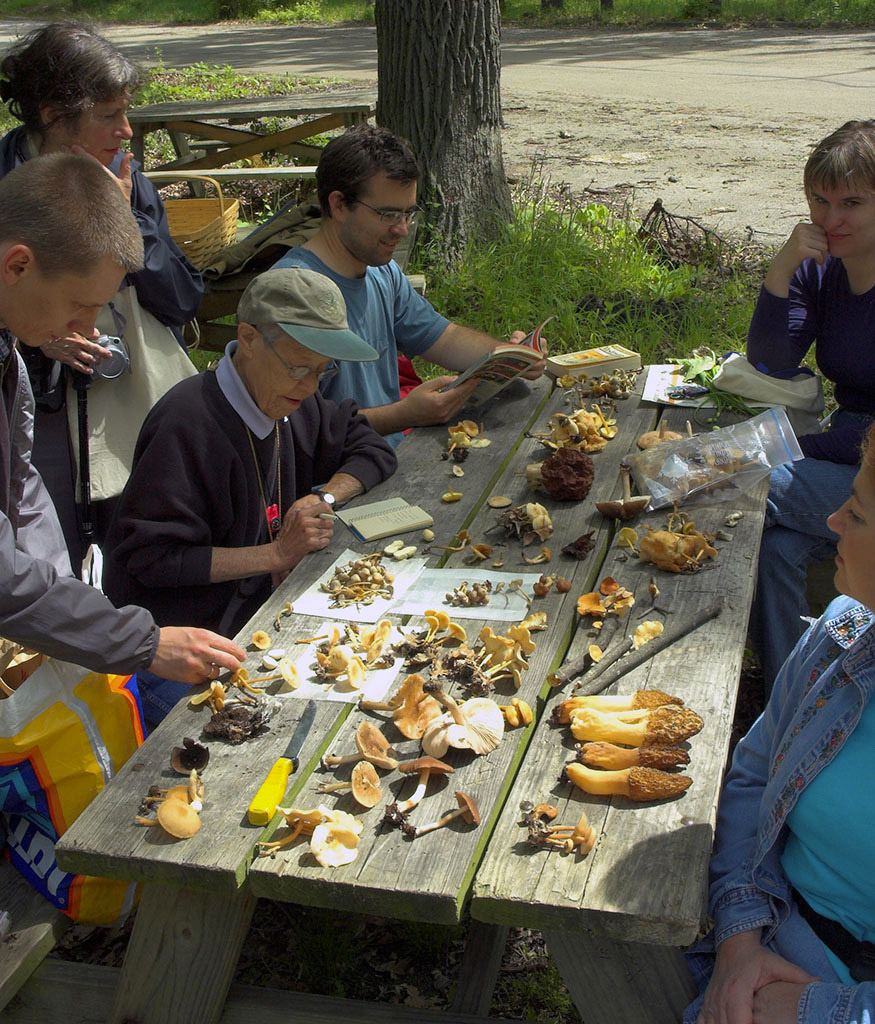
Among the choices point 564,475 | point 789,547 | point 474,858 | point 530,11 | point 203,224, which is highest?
point 530,11

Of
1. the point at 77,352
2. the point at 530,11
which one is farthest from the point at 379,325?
the point at 530,11

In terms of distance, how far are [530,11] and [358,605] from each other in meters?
21.2

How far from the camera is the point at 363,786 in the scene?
5.53 ft

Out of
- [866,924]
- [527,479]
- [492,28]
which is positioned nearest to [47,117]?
[527,479]

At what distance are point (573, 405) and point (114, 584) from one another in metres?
1.64

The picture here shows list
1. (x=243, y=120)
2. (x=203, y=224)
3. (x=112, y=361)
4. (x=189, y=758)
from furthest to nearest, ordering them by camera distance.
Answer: (x=243, y=120)
(x=203, y=224)
(x=112, y=361)
(x=189, y=758)

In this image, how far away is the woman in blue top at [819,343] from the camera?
3137mm

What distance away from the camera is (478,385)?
3443mm

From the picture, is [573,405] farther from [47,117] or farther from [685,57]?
[685,57]

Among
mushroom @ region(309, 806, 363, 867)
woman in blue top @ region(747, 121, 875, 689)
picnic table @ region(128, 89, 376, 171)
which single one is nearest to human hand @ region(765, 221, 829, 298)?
woman in blue top @ region(747, 121, 875, 689)

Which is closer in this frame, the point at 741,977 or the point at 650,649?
the point at 741,977

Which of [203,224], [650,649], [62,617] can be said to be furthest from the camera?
[203,224]

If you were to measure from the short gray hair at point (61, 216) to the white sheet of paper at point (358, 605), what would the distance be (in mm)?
833

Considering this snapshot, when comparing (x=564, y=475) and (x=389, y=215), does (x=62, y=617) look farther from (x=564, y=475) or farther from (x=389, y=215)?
(x=389, y=215)
